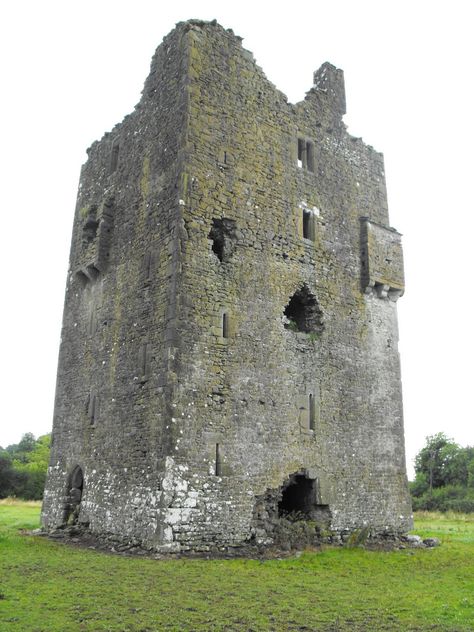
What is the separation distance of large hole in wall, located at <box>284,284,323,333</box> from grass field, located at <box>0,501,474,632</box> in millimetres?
5885

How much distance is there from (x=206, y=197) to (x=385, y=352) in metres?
7.43

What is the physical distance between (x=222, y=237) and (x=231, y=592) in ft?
27.6

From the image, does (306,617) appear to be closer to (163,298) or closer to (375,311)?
(163,298)

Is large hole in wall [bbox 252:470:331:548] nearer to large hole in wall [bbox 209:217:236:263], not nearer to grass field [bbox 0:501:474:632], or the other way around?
grass field [bbox 0:501:474:632]

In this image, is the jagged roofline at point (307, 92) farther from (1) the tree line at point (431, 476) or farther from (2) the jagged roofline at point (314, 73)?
(1) the tree line at point (431, 476)

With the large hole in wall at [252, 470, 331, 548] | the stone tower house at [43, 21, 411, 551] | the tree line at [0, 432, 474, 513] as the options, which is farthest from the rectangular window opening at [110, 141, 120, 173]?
the tree line at [0, 432, 474, 513]

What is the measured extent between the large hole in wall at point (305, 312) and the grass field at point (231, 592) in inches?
232

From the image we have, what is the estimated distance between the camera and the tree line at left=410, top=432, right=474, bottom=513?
148ft

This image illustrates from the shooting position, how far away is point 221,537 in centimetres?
1280

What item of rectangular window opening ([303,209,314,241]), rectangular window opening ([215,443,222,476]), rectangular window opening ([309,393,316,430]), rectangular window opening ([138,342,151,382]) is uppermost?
rectangular window opening ([303,209,314,241])

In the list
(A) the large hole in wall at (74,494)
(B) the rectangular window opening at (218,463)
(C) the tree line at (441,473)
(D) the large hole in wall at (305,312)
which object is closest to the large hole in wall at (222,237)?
(D) the large hole in wall at (305,312)

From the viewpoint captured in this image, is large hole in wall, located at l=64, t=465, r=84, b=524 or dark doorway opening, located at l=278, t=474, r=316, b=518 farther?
large hole in wall, located at l=64, t=465, r=84, b=524

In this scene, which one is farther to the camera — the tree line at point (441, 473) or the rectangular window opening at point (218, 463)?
the tree line at point (441, 473)

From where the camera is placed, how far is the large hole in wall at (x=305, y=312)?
16469mm
